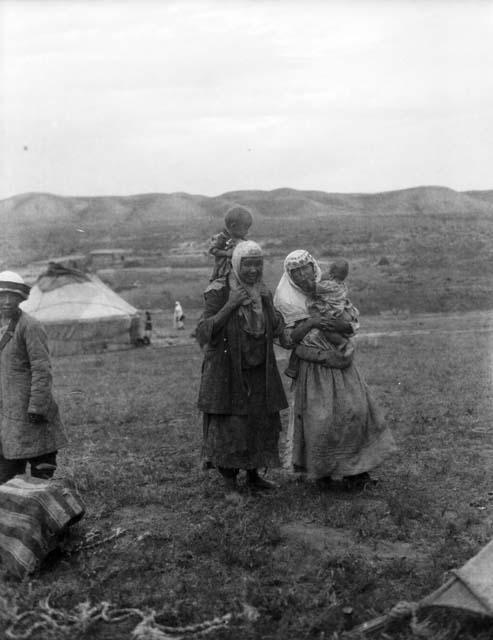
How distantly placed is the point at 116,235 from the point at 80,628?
58714mm

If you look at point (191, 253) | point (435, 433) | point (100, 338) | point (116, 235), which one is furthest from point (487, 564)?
point (116, 235)

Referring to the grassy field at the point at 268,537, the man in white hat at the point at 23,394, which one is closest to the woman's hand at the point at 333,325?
the grassy field at the point at 268,537

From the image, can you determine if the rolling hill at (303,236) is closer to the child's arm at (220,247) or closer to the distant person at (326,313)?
the child's arm at (220,247)

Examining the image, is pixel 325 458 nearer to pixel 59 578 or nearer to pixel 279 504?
pixel 279 504

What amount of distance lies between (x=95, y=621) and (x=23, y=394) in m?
1.92

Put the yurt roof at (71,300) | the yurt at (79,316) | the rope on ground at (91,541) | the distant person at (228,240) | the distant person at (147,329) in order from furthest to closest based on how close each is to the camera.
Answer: the distant person at (147,329) < the yurt roof at (71,300) < the yurt at (79,316) < the distant person at (228,240) < the rope on ground at (91,541)

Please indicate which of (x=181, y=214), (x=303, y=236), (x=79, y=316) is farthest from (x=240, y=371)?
(x=181, y=214)

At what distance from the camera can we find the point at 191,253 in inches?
1842

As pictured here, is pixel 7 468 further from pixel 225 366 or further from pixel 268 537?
pixel 268 537

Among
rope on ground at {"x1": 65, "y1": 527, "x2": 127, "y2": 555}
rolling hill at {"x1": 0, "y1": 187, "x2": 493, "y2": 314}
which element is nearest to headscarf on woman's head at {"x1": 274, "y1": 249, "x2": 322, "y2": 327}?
rope on ground at {"x1": 65, "y1": 527, "x2": 127, "y2": 555}

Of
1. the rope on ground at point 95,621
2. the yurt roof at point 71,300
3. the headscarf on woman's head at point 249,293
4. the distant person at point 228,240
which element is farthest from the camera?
the yurt roof at point 71,300

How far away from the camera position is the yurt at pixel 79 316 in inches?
771

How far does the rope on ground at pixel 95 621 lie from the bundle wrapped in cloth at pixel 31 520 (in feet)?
1.36

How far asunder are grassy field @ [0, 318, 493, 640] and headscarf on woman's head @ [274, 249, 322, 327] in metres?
1.27
